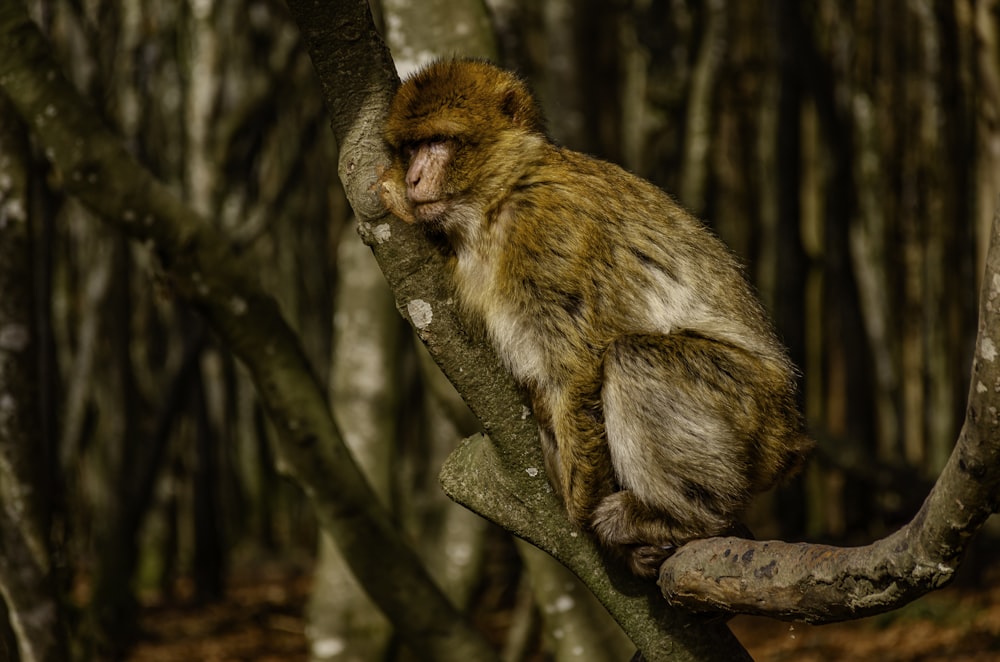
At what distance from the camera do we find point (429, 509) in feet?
29.9

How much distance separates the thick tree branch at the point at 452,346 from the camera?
317 cm

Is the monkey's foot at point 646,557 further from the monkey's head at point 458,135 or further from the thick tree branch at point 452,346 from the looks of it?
the monkey's head at point 458,135

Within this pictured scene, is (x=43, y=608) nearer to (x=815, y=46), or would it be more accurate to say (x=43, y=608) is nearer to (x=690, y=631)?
(x=690, y=631)

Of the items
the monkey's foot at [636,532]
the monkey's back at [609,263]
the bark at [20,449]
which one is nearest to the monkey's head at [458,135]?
the monkey's back at [609,263]

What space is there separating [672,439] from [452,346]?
76cm

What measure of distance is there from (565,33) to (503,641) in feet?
15.7

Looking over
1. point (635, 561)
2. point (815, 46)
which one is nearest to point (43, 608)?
point (635, 561)

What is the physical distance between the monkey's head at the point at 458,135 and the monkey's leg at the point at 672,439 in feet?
2.29

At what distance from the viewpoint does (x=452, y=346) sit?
3188 mm

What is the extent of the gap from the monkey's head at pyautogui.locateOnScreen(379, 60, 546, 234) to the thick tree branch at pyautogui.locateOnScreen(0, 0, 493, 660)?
109cm

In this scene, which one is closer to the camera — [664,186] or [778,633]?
[778,633]

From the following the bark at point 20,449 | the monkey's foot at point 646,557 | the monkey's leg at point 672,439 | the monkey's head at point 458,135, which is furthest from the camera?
the bark at point 20,449

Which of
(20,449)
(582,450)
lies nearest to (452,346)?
(582,450)

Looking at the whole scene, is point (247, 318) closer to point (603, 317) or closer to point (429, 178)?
point (429, 178)
